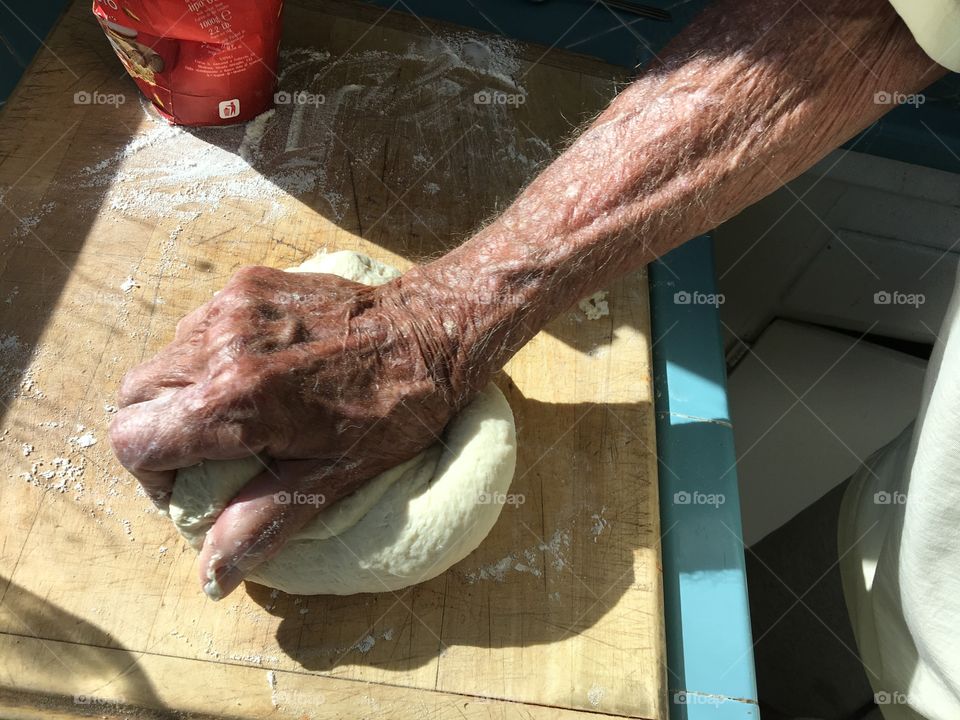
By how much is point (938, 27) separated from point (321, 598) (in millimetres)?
1375

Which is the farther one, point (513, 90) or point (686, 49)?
point (513, 90)

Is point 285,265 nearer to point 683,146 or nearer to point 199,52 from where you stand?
point 199,52

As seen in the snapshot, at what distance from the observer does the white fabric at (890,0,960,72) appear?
1100mm

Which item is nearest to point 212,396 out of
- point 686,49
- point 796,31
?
point 686,49

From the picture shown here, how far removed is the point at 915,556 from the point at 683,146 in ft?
2.77

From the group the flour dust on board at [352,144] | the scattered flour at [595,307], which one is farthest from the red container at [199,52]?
the scattered flour at [595,307]

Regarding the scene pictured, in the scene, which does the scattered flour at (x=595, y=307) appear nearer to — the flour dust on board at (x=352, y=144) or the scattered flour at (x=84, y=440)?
the flour dust on board at (x=352, y=144)

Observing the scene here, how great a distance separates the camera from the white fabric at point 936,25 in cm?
Answer: 110

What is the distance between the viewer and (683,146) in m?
1.28

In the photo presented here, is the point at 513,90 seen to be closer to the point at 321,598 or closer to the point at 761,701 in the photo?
the point at 321,598

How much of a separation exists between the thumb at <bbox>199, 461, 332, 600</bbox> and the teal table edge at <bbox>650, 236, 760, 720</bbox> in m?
0.76

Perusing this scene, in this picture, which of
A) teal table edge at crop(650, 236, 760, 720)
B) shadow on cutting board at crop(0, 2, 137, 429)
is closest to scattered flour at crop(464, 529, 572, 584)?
teal table edge at crop(650, 236, 760, 720)

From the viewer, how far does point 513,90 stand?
6.69 feet

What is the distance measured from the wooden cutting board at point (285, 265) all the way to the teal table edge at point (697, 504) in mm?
77
